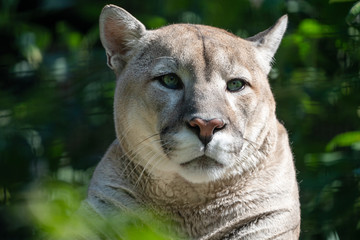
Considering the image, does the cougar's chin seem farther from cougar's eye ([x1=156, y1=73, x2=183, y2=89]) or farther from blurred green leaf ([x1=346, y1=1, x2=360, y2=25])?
blurred green leaf ([x1=346, y1=1, x2=360, y2=25])

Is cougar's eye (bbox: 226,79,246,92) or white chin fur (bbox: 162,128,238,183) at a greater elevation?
cougar's eye (bbox: 226,79,246,92)

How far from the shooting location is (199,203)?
10.6 feet

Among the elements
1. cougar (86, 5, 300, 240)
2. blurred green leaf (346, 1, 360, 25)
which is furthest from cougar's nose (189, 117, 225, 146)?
blurred green leaf (346, 1, 360, 25)

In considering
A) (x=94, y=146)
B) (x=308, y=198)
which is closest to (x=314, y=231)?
(x=308, y=198)

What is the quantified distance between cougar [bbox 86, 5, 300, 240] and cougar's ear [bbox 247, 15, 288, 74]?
10 cm

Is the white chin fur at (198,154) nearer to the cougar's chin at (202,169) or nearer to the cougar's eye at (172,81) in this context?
the cougar's chin at (202,169)

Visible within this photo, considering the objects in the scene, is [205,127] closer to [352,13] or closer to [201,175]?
[201,175]

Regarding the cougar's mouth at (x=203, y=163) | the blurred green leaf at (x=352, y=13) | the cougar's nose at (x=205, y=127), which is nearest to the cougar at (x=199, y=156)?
the cougar's mouth at (x=203, y=163)

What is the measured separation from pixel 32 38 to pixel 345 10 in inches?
59.1

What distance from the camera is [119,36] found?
3.60m

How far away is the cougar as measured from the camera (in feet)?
10.0

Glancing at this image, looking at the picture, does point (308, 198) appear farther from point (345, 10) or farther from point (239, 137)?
point (345, 10)

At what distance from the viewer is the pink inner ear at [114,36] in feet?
11.6

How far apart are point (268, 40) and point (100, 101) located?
1.07 meters
